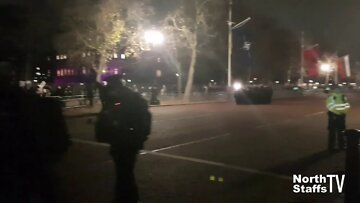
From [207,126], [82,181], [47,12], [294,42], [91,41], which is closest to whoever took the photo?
[82,181]

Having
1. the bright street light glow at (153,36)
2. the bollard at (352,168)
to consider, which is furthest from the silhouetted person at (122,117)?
the bright street light glow at (153,36)

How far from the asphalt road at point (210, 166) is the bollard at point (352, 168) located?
→ 3.58 feet

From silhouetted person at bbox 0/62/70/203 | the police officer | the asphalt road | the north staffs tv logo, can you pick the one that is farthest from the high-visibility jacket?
silhouetted person at bbox 0/62/70/203

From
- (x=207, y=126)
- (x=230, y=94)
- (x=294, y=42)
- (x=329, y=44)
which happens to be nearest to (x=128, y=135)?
(x=207, y=126)

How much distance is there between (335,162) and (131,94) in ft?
20.8

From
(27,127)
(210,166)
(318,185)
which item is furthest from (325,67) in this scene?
(27,127)

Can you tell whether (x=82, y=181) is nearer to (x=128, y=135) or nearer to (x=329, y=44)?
(x=128, y=135)

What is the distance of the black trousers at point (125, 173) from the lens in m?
6.09

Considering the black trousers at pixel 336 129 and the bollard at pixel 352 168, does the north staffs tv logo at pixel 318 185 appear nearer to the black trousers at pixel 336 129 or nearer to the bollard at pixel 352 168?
the bollard at pixel 352 168

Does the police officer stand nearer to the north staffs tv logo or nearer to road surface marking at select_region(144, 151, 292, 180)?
road surface marking at select_region(144, 151, 292, 180)

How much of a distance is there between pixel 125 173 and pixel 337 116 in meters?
7.80

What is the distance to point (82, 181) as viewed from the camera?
28.0 feet

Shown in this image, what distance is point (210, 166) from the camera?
1027cm

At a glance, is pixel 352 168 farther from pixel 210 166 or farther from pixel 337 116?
pixel 337 116
